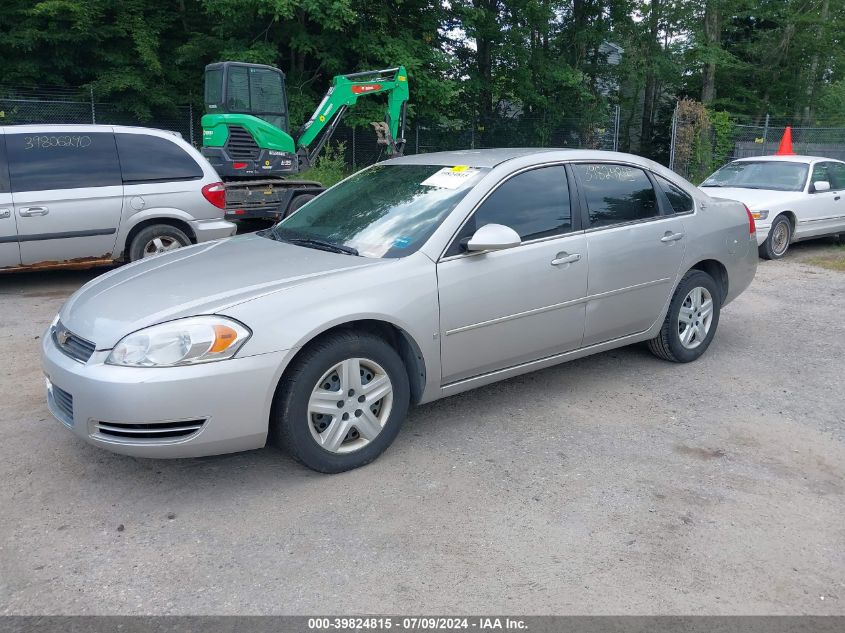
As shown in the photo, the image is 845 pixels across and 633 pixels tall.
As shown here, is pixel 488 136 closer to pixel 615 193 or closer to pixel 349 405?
pixel 615 193

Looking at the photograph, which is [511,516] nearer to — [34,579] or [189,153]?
[34,579]

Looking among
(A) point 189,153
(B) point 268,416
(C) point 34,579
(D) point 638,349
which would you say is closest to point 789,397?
(D) point 638,349

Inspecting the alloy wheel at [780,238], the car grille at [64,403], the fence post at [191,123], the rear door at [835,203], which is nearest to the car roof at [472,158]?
the car grille at [64,403]

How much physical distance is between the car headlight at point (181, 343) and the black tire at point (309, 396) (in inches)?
13.0

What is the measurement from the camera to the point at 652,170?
5.45 m

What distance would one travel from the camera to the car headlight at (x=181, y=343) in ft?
11.0

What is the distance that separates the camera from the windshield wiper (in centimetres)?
422

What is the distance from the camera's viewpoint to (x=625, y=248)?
4.96 meters

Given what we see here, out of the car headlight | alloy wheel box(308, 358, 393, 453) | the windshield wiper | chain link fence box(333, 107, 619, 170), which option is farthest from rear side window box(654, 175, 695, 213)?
chain link fence box(333, 107, 619, 170)

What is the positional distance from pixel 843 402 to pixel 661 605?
2947 mm

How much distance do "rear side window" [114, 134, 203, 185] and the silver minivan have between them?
1 cm

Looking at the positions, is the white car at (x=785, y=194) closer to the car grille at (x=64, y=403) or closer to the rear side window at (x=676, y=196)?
the rear side window at (x=676, y=196)

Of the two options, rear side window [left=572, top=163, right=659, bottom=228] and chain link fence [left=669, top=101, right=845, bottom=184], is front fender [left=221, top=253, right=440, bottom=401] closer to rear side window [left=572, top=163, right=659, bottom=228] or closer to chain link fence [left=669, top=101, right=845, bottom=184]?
rear side window [left=572, top=163, right=659, bottom=228]

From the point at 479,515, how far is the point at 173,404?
4.84 feet
